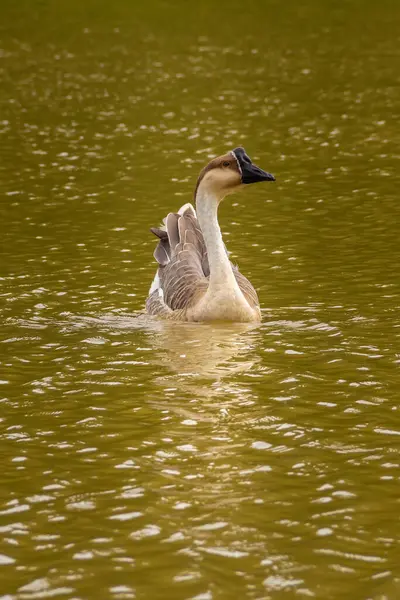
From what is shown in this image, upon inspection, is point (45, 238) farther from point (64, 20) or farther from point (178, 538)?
point (64, 20)

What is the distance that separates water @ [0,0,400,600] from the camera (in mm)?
9547

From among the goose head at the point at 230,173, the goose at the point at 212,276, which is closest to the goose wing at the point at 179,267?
the goose at the point at 212,276

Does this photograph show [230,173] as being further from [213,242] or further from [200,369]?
[200,369]

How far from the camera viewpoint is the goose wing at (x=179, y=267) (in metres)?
17.4

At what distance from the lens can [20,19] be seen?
218ft

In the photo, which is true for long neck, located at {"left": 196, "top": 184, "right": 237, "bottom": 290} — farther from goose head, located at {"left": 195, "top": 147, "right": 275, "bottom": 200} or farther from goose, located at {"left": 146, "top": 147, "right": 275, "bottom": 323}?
goose head, located at {"left": 195, "top": 147, "right": 275, "bottom": 200}

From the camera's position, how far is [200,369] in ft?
48.7

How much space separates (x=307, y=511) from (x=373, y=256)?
1072 cm

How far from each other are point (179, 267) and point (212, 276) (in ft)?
4.98

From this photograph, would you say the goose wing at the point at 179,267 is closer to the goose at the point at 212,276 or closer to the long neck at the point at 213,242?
the goose at the point at 212,276

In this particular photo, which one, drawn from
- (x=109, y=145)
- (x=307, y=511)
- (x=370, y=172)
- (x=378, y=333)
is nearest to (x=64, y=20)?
(x=109, y=145)

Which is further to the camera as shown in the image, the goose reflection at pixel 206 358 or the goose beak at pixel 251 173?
the goose beak at pixel 251 173

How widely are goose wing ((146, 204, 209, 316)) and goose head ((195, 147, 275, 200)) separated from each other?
55.2 inches

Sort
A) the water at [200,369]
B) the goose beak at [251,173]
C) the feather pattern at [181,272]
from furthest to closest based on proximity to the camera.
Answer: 1. the feather pattern at [181,272]
2. the goose beak at [251,173]
3. the water at [200,369]
